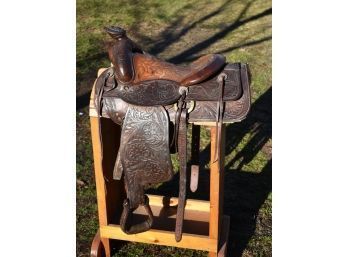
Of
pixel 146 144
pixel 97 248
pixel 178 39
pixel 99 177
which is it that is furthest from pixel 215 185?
pixel 178 39

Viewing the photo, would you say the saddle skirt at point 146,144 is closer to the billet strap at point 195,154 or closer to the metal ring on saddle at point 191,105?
the metal ring on saddle at point 191,105

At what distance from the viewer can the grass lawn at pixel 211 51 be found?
2.87 m

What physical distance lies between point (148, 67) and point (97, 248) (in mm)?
1182

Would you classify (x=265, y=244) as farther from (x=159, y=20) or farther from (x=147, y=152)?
(x=159, y=20)

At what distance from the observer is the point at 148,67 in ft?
7.19

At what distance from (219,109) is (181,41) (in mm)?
4365

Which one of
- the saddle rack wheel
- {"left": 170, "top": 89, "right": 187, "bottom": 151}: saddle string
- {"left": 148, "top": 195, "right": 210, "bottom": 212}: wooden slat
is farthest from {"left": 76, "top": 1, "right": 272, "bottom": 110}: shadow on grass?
{"left": 170, "top": 89, "right": 187, "bottom": 151}: saddle string

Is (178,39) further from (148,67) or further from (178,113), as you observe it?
(178,113)

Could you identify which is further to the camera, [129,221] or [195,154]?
[195,154]

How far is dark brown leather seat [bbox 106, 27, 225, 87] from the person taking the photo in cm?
212

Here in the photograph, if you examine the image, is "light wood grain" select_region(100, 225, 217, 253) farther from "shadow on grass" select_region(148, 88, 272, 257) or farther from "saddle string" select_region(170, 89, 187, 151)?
"saddle string" select_region(170, 89, 187, 151)

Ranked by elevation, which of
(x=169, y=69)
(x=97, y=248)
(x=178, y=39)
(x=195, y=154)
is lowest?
(x=97, y=248)

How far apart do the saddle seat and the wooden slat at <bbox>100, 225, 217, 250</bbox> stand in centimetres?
91

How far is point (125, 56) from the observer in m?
2.16
